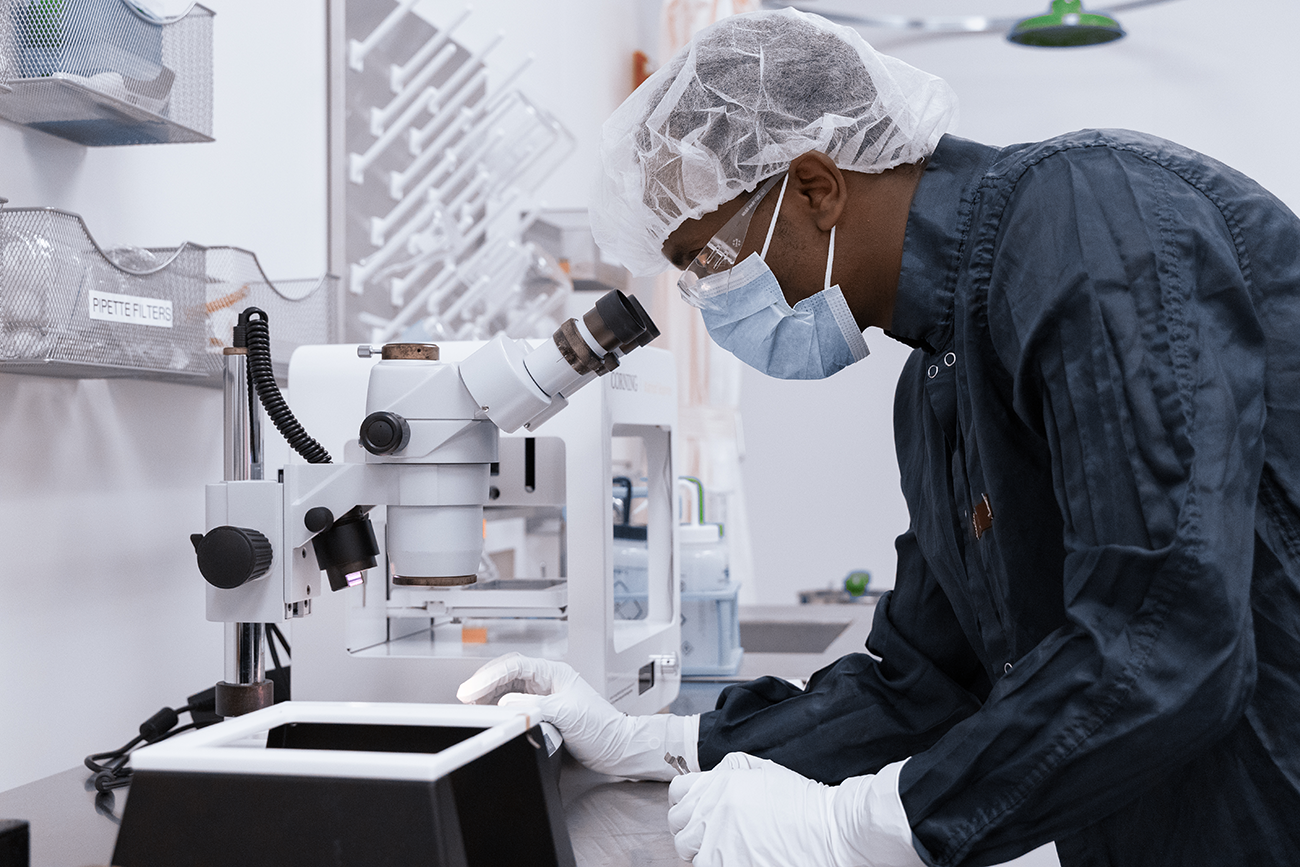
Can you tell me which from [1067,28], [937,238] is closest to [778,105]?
[937,238]

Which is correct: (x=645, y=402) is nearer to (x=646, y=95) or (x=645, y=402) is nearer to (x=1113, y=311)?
(x=646, y=95)

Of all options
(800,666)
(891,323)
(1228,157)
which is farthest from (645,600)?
(1228,157)

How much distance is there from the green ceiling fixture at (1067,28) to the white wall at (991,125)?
0.69 meters

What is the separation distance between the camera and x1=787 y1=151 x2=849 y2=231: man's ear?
3.21 feet

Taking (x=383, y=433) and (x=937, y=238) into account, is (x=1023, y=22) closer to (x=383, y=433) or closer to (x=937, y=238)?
(x=937, y=238)

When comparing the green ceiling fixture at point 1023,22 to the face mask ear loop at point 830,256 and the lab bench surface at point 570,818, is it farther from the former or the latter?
the lab bench surface at point 570,818

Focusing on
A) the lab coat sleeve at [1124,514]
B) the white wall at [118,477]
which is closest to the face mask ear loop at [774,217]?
the lab coat sleeve at [1124,514]

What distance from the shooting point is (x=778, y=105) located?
0.98 metres

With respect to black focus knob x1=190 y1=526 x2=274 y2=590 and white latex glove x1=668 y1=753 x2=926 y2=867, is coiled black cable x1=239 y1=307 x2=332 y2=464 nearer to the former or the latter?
black focus knob x1=190 y1=526 x2=274 y2=590

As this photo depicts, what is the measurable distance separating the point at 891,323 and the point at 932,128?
0.57ft

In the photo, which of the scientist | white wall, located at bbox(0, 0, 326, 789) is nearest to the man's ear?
the scientist

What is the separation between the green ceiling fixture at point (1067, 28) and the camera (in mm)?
3262

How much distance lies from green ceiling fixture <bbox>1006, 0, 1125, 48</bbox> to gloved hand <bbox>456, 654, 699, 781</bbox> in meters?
2.86

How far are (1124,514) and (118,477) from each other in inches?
42.9
